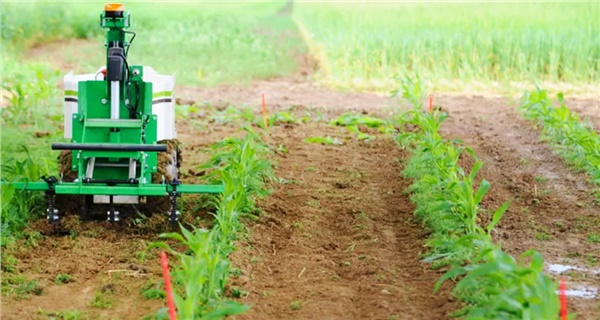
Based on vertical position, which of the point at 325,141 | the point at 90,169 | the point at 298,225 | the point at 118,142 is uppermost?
the point at 118,142

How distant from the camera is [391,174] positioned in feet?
34.2

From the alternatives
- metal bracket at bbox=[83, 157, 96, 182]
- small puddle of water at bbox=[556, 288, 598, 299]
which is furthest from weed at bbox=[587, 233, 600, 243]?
metal bracket at bbox=[83, 157, 96, 182]

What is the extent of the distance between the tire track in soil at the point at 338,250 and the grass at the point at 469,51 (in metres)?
6.40

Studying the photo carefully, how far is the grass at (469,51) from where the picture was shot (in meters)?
17.1

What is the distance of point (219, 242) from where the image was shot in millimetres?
7398

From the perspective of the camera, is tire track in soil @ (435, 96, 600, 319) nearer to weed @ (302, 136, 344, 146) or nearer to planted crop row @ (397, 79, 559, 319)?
planted crop row @ (397, 79, 559, 319)

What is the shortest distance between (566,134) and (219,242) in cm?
506

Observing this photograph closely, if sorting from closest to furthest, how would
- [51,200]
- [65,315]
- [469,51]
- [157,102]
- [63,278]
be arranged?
[65,315]
[63,278]
[51,200]
[157,102]
[469,51]

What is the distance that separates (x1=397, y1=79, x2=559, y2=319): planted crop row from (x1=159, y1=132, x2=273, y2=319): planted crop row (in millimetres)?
1273

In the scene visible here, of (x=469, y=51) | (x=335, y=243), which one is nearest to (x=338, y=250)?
(x=335, y=243)

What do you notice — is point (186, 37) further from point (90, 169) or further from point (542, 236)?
point (542, 236)

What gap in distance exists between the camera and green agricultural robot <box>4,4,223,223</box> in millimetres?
7945

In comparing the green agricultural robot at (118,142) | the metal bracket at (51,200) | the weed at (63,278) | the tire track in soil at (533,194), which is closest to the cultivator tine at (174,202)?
the green agricultural robot at (118,142)

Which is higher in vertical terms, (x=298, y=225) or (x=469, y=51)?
(x=469, y=51)
